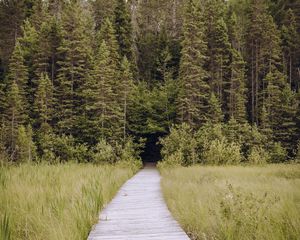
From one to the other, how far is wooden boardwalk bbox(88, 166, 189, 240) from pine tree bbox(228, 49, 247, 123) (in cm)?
2437

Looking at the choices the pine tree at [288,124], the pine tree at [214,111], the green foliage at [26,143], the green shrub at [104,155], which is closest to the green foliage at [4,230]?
the green shrub at [104,155]

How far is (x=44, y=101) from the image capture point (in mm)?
31578

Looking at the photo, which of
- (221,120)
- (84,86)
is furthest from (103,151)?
(221,120)

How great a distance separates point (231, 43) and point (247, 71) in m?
3.71

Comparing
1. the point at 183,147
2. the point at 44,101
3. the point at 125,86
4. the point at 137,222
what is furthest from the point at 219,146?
the point at 137,222

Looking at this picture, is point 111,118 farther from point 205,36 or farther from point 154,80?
point 205,36

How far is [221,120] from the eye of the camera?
32.9m

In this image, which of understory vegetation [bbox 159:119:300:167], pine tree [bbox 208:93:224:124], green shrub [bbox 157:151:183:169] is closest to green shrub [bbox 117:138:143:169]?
understory vegetation [bbox 159:119:300:167]

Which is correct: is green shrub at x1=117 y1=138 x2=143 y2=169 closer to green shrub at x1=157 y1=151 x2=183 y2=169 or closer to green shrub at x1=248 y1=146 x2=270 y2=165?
green shrub at x1=157 y1=151 x2=183 y2=169

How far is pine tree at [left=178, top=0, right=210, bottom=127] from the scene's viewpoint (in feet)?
104

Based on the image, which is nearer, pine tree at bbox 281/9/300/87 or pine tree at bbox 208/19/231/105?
pine tree at bbox 208/19/231/105

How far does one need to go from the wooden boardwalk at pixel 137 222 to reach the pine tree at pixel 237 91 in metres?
24.4

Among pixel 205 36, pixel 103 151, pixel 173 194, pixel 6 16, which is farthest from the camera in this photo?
pixel 6 16

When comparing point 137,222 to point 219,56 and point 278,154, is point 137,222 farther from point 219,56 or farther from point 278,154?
point 219,56
